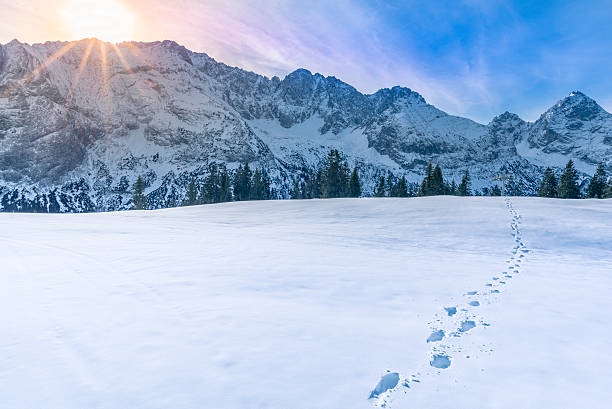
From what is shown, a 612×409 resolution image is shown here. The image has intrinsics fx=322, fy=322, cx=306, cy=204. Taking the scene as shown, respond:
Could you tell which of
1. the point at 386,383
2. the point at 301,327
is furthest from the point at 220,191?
the point at 386,383

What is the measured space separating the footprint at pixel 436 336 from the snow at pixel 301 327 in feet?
0.25

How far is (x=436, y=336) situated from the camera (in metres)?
4.64

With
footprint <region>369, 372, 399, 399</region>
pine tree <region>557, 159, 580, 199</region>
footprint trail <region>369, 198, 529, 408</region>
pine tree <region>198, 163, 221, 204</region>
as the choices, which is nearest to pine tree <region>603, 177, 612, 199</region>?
pine tree <region>557, 159, 580, 199</region>

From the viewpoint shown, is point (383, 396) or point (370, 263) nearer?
point (383, 396)

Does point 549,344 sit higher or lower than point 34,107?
lower

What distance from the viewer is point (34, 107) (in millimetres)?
189875

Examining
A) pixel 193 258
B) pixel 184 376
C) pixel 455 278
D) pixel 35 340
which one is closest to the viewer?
pixel 184 376

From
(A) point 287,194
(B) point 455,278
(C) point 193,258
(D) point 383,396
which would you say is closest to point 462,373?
(D) point 383,396

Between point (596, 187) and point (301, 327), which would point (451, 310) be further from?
point (596, 187)

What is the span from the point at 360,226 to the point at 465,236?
471 centimetres

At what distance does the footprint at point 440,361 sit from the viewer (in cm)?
389

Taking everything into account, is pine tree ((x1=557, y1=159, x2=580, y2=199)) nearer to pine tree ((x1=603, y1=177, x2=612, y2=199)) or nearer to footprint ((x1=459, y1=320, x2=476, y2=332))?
pine tree ((x1=603, y1=177, x2=612, y2=199))

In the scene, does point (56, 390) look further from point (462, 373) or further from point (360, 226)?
point (360, 226)

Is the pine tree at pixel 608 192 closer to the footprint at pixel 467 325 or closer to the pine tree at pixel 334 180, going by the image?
the pine tree at pixel 334 180
